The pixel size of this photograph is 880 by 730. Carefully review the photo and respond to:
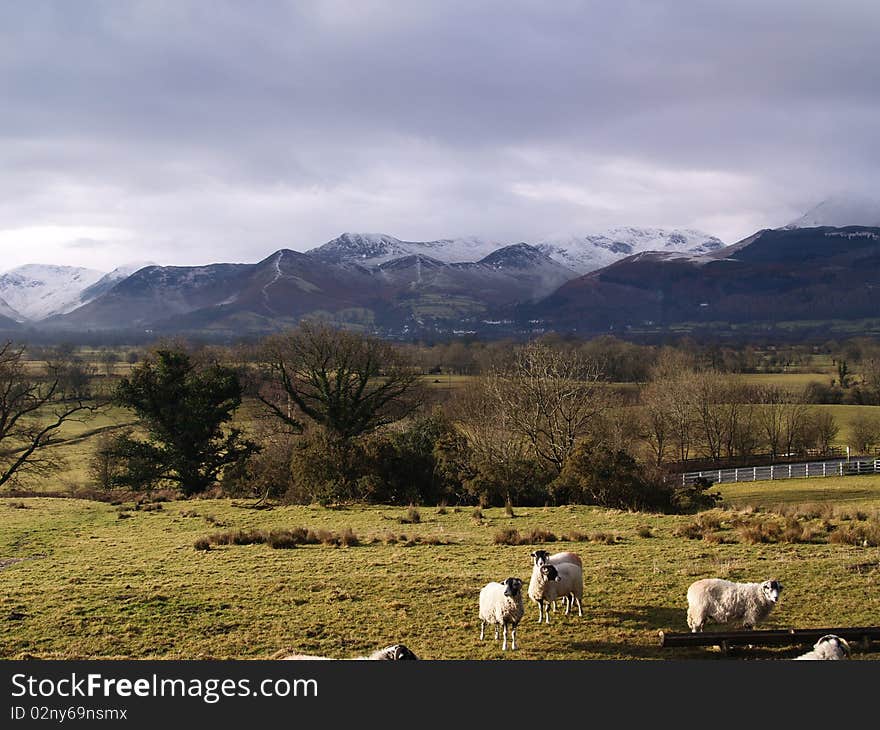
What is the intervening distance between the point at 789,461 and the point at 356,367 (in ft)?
130

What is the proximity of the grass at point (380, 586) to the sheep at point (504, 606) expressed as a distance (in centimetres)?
42

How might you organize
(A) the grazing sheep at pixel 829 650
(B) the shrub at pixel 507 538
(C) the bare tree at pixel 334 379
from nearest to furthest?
(A) the grazing sheep at pixel 829 650 → (B) the shrub at pixel 507 538 → (C) the bare tree at pixel 334 379

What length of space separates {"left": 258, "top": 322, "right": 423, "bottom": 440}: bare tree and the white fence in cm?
2252

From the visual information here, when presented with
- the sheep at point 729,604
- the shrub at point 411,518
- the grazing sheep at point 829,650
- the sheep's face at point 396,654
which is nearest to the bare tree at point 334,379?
the shrub at point 411,518

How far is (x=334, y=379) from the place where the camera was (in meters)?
49.1

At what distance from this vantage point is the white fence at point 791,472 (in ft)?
165

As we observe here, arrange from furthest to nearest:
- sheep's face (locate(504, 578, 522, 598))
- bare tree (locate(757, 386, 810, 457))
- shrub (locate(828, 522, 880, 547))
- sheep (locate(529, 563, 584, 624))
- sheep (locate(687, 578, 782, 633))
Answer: bare tree (locate(757, 386, 810, 457)), shrub (locate(828, 522, 880, 547)), sheep (locate(529, 563, 584, 624)), sheep (locate(687, 578, 782, 633)), sheep's face (locate(504, 578, 522, 598))

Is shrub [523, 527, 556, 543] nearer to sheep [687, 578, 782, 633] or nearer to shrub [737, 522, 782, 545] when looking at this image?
shrub [737, 522, 782, 545]

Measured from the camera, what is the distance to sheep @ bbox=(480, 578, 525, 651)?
37.4 feet

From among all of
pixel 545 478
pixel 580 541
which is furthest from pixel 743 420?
pixel 580 541

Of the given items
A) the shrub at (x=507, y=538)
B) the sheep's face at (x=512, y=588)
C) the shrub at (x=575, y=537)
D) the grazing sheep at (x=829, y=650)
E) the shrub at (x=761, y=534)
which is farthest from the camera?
the shrub at (x=575, y=537)

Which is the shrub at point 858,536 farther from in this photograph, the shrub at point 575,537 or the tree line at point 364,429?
the tree line at point 364,429

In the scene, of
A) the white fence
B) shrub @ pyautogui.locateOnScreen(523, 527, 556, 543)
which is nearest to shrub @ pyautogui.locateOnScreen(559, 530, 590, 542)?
shrub @ pyautogui.locateOnScreen(523, 527, 556, 543)

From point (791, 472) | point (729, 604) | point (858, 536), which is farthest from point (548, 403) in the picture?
point (729, 604)
